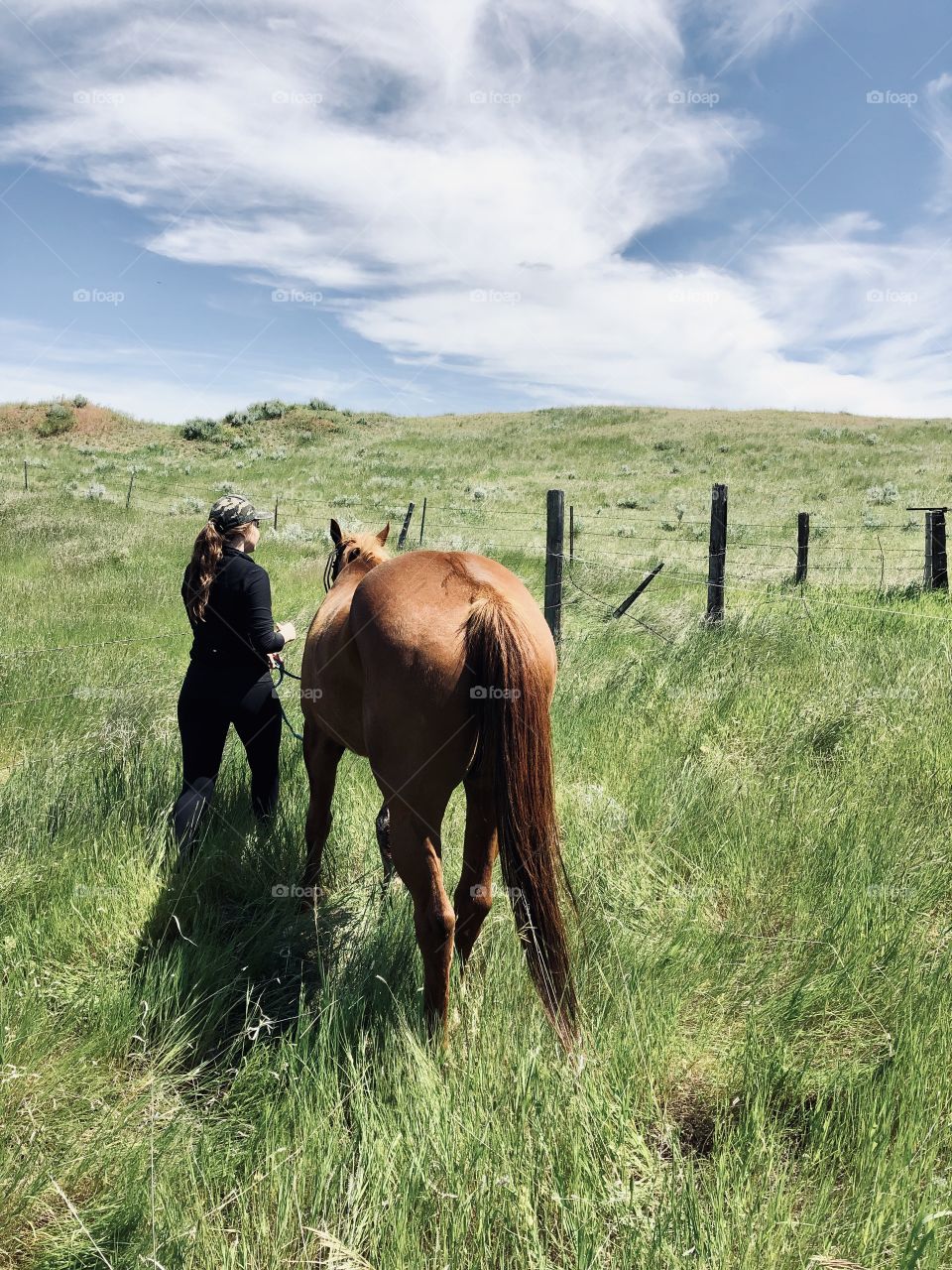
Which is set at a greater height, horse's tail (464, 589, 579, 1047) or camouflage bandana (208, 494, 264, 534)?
camouflage bandana (208, 494, 264, 534)

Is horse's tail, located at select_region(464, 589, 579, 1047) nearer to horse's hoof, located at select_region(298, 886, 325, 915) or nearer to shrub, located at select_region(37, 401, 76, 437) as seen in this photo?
horse's hoof, located at select_region(298, 886, 325, 915)

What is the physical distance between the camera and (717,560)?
29.3ft

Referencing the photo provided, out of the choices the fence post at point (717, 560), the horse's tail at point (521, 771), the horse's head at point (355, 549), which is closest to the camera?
the horse's tail at point (521, 771)

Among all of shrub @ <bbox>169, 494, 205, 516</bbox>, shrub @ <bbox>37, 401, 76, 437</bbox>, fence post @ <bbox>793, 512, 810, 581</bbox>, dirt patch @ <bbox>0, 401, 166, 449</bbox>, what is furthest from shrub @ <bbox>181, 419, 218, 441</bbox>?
fence post @ <bbox>793, 512, 810, 581</bbox>

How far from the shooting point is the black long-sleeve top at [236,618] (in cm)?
404

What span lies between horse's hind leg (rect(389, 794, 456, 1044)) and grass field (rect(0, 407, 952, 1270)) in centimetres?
10

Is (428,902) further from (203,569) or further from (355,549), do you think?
(355,549)

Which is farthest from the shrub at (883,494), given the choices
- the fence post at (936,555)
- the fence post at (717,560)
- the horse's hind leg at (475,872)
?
the horse's hind leg at (475,872)

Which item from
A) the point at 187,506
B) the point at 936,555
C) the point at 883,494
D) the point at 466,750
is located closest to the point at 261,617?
the point at 466,750

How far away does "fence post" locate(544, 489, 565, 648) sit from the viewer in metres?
8.20

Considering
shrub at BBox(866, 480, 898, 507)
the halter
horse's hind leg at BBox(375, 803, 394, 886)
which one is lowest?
horse's hind leg at BBox(375, 803, 394, 886)

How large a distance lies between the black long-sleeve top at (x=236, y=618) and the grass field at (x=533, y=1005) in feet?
3.14

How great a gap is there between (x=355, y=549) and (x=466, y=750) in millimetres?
1985

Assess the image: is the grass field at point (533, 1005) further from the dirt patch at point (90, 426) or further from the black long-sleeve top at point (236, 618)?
the dirt patch at point (90, 426)
